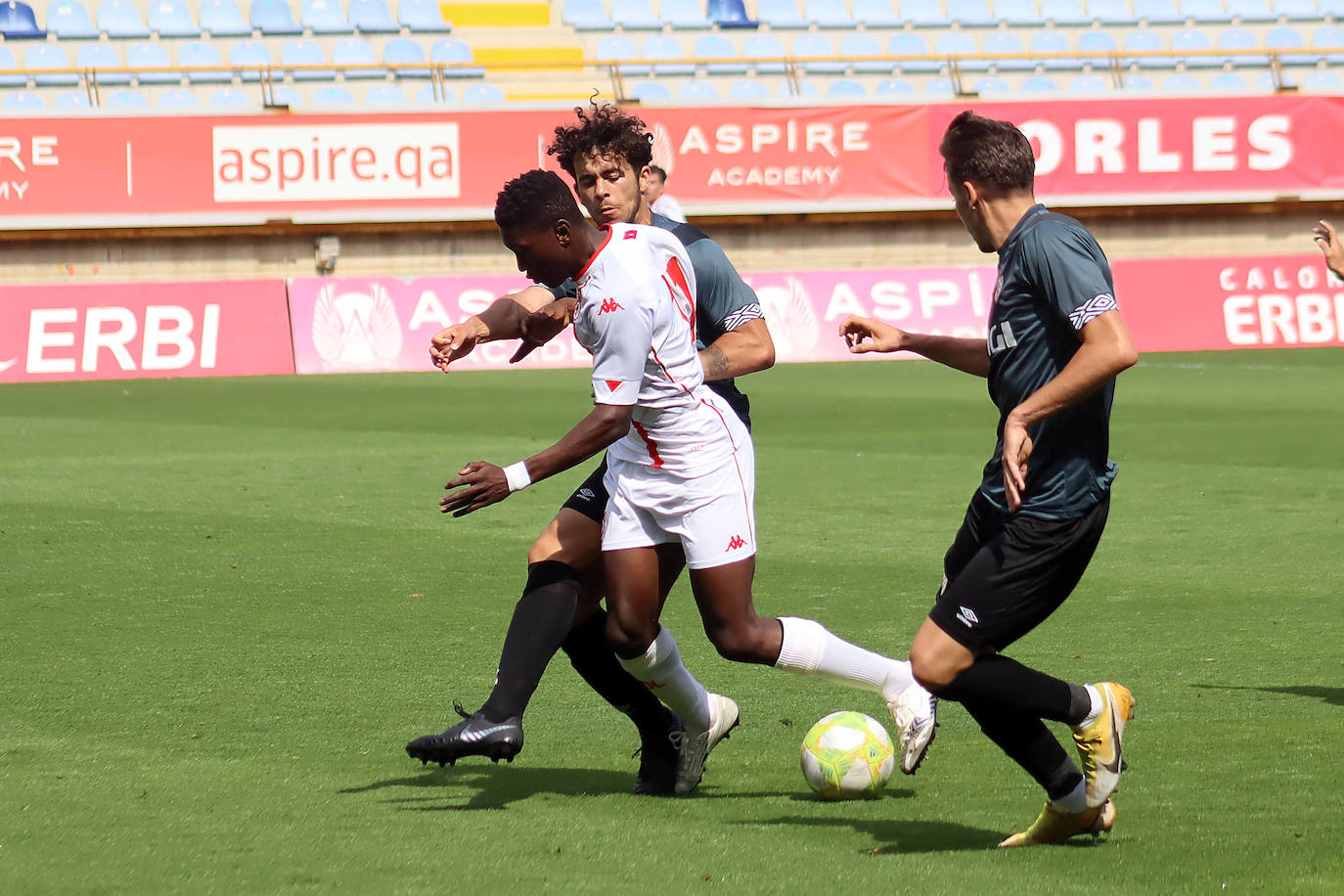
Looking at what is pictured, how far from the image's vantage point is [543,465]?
4441 millimetres

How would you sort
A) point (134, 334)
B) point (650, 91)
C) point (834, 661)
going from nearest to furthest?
point (834, 661) < point (134, 334) < point (650, 91)

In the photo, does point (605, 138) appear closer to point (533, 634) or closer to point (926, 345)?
point (926, 345)

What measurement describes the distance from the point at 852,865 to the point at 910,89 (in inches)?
962

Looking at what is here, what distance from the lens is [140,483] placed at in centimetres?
1201

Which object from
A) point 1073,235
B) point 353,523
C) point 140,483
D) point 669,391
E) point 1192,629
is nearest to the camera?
point 1073,235

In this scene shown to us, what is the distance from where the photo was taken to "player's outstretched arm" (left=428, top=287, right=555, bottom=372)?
5.00 metres

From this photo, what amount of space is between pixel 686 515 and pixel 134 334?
18527 millimetres

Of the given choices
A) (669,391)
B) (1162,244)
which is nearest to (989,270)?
(1162,244)

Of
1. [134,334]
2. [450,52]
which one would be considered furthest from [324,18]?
[134,334]

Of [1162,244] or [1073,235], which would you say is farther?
[1162,244]

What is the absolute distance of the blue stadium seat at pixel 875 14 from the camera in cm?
2919

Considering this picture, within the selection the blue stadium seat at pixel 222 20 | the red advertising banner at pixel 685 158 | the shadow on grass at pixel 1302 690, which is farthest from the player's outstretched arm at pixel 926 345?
the blue stadium seat at pixel 222 20

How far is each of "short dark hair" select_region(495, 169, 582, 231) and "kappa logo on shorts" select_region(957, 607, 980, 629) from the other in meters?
1.48

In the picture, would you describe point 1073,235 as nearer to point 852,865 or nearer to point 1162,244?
point 852,865
